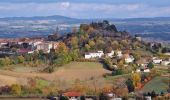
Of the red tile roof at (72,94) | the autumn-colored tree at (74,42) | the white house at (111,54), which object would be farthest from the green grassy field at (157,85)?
the autumn-colored tree at (74,42)

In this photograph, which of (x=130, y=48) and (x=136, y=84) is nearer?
(x=136, y=84)

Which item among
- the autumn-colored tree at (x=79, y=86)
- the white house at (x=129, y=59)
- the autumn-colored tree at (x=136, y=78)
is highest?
the autumn-colored tree at (x=136, y=78)

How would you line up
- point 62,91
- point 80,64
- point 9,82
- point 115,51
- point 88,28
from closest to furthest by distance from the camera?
point 62,91 → point 9,82 → point 80,64 → point 115,51 → point 88,28

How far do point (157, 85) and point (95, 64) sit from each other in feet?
38.8

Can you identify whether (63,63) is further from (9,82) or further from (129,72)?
(9,82)

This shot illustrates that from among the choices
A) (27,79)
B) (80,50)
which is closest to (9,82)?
(27,79)

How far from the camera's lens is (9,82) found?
42562 millimetres

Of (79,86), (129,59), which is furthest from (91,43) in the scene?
(79,86)

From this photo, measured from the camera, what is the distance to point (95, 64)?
51469 millimetres

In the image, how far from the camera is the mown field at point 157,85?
1522 inches

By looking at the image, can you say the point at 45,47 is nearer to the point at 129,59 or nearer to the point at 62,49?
the point at 62,49

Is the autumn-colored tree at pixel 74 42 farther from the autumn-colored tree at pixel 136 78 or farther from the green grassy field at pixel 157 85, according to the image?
the green grassy field at pixel 157 85

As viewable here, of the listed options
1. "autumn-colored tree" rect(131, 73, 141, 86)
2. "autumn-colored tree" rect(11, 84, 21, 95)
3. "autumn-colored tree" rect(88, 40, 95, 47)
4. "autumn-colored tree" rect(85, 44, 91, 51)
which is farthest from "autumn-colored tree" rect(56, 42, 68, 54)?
"autumn-colored tree" rect(11, 84, 21, 95)

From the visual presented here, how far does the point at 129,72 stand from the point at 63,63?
19.1 ft
